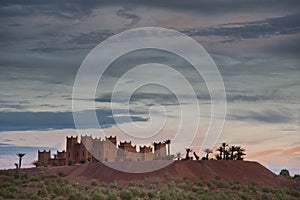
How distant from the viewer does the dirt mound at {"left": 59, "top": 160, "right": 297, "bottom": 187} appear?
212 ft

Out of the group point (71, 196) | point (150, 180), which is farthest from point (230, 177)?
point (71, 196)

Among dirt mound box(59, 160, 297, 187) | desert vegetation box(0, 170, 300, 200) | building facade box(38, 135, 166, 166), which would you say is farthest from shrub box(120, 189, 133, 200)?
building facade box(38, 135, 166, 166)

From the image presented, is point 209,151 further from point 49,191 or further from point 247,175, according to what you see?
point 49,191

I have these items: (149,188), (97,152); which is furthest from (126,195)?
(97,152)

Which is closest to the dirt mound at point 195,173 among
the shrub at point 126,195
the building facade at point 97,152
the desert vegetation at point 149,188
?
the desert vegetation at point 149,188

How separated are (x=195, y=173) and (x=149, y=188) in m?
15.2

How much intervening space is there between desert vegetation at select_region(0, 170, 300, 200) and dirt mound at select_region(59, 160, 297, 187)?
6.34 ft

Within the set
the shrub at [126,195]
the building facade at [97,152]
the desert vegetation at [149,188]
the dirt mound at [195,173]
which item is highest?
the building facade at [97,152]

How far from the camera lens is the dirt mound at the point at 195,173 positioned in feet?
212

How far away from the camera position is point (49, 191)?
45469mm

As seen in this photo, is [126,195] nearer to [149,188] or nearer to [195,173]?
[149,188]

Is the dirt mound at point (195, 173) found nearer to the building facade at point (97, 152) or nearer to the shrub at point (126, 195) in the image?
the building facade at point (97, 152)

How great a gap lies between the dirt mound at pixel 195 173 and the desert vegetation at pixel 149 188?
1.93 m

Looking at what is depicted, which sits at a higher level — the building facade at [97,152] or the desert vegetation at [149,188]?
the building facade at [97,152]
